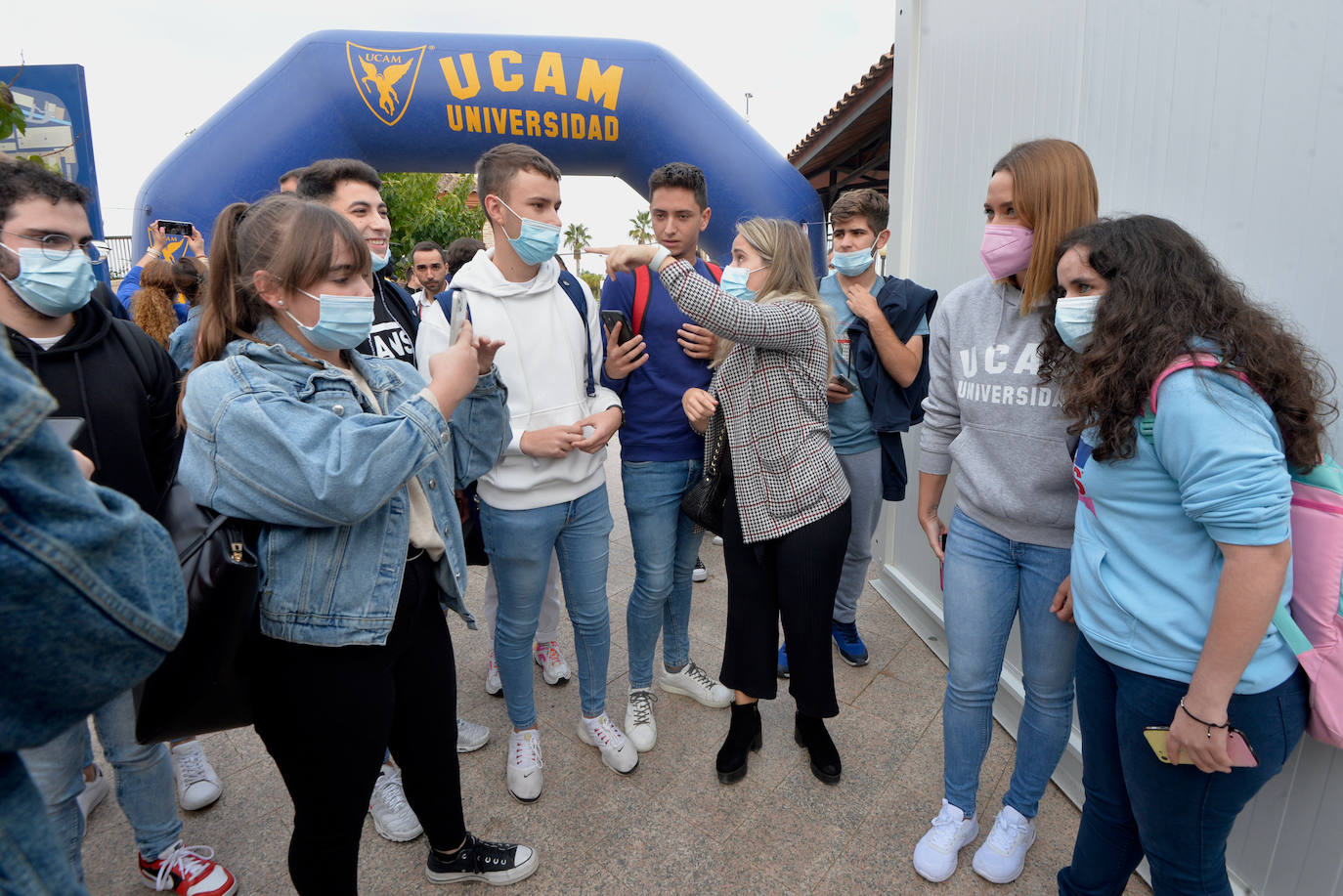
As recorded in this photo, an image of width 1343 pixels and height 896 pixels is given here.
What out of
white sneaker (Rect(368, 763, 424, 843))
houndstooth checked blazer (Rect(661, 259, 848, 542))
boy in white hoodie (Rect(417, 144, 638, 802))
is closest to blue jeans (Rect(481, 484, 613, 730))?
boy in white hoodie (Rect(417, 144, 638, 802))

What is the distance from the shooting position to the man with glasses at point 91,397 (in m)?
1.69

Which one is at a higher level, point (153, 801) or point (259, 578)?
point (259, 578)

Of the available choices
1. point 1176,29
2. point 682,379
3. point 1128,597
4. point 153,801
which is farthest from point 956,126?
point 153,801

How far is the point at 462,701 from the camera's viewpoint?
294cm

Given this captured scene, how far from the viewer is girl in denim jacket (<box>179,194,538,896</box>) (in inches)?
49.1

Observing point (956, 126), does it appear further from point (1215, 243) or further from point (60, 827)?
point (60, 827)

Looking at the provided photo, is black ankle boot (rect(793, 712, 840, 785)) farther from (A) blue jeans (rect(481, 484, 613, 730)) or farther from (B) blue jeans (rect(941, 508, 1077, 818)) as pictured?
(A) blue jeans (rect(481, 484, 613, 730))

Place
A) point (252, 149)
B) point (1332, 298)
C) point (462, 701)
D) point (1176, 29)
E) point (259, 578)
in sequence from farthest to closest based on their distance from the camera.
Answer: point (252, 149)
point (462, 701)
point (1176, 29)
point (1332, 298)
point (259, 578)

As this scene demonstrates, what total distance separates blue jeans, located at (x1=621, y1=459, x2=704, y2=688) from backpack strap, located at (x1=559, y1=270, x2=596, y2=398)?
340 millimetres

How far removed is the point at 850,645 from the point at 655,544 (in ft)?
4.17

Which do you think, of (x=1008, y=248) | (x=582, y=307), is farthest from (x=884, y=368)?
(x=582, y=307)

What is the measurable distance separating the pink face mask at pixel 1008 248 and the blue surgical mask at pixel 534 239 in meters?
1.25

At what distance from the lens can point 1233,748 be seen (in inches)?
47.7

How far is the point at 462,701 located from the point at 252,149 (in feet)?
16.9
